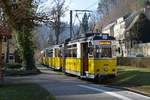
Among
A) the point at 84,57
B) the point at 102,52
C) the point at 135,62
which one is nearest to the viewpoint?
the point at 102,52

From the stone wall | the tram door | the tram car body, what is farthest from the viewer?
the stone wall

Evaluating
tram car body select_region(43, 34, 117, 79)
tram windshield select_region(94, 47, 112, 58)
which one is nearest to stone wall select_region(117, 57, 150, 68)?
tram car body select_region(43, 34, 117, 79)

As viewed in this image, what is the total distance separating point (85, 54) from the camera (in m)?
35.9

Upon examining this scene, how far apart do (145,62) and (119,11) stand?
78011 mm

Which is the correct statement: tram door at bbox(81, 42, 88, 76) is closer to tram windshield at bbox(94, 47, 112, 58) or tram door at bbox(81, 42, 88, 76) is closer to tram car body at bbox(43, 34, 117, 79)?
tram car body at bbox(43, 34, 117, 79)

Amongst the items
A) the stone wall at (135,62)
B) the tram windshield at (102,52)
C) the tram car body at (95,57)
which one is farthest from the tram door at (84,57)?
the stone wall at (135,62)

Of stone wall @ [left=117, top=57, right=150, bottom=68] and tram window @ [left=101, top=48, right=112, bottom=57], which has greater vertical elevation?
tram window @ [left=101, top=48, right=112, bottom=57]

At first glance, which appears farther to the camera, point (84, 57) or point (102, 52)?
point (84, 57)

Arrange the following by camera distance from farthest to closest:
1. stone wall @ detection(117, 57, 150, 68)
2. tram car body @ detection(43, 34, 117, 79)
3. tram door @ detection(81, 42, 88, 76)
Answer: stone wall @ detection(117, 57, 150, 68) → tram door @ detection(81, 42, 88, 76) → tram car body @ detection(43, 34, 117, 79)

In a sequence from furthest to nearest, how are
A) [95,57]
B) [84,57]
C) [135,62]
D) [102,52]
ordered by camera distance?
[135,62] → [84,57] → [102,52] → [95,57]

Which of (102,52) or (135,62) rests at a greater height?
(102,52)

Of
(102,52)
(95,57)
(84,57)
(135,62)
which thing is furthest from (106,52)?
(135,62)

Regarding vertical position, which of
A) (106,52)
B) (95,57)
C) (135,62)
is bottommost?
(135,62)

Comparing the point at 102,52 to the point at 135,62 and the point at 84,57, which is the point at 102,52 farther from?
the point at 135,62
